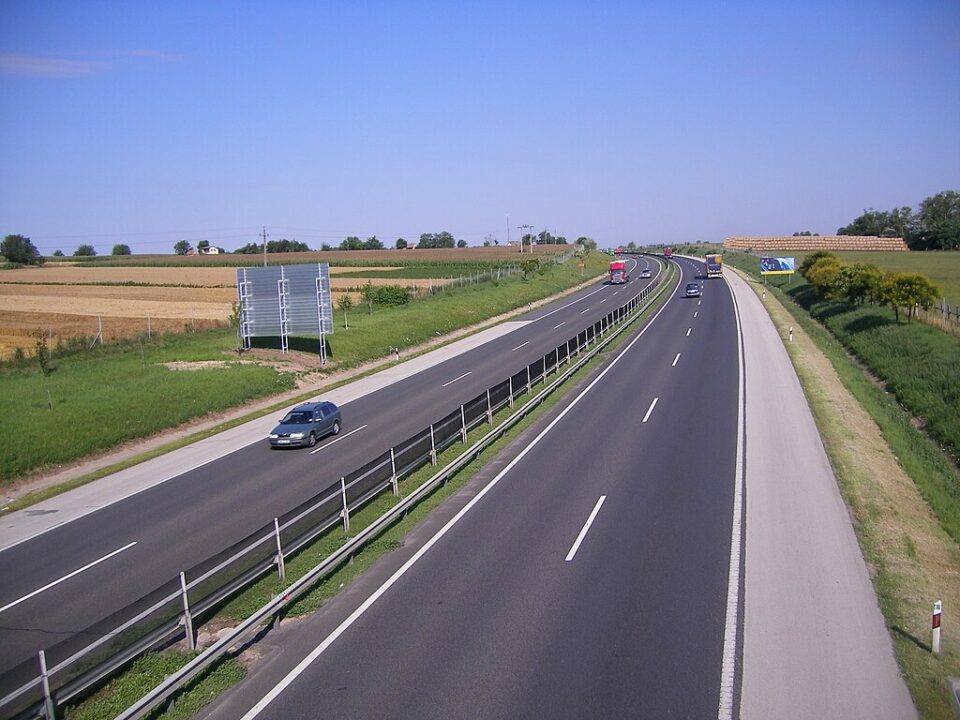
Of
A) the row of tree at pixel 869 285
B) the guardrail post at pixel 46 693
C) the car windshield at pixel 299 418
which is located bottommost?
the car windshield at pixel 299 418

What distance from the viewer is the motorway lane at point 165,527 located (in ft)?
45.9

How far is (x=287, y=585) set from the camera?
46.5ft

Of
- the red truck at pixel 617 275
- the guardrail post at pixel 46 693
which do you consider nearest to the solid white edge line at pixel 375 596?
the guardrail post at pixel 46 693

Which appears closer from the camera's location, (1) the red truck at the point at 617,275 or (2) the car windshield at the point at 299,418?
(2) the car windshield at the point at 299,418

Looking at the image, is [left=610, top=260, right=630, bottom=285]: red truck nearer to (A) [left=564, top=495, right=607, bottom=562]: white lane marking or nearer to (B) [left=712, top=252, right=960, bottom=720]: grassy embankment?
(B) [left=712, top=252, right=960, bottom=720]: grassy embankment

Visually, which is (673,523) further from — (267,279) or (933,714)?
(267,279)

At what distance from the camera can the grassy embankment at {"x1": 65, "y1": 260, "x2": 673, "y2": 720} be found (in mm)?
10539

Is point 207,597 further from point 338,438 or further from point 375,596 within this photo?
point 338,438

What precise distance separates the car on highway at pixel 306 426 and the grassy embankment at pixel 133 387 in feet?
22.2

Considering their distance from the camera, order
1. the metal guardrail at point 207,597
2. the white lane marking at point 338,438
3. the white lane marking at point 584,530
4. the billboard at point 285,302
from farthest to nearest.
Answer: the billboard at point 285,302 → the white lane marking at point 338,438 → the white lane marking at point 584,530 → the metal guardrail at point 207,597

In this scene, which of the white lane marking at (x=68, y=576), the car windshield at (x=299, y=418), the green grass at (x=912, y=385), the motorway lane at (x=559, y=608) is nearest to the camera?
the motorway lane at (x=559, y=608)

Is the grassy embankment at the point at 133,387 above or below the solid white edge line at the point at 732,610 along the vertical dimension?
below

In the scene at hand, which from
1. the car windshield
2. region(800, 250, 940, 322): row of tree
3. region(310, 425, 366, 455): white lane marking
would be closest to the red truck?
region(800, 250, 940, 322): row of tree

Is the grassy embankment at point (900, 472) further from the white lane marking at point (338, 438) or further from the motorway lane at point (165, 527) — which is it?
the white lane marking at point (338, 438)
